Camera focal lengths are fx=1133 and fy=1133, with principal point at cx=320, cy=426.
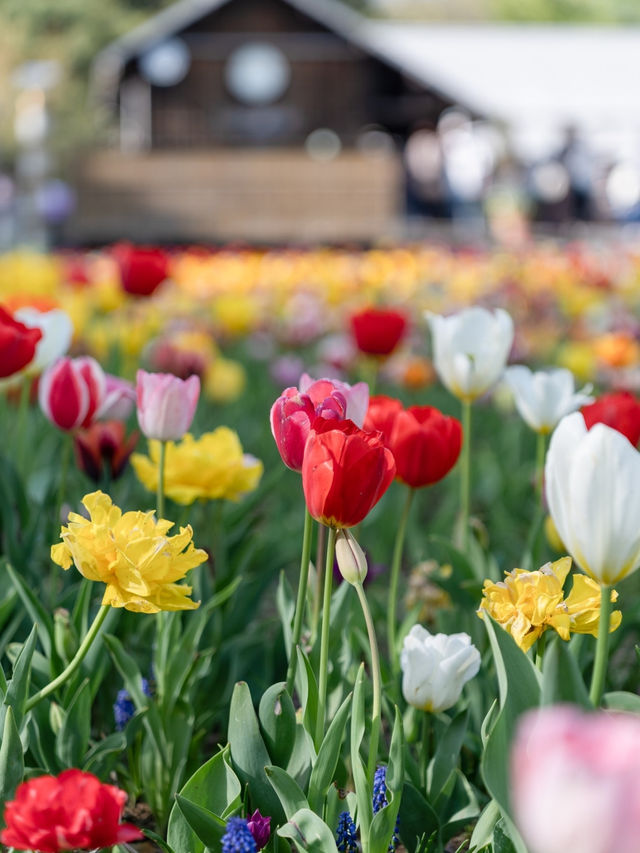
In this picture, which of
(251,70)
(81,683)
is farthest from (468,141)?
(81,683)

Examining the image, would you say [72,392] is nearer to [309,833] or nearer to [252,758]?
[252,758]

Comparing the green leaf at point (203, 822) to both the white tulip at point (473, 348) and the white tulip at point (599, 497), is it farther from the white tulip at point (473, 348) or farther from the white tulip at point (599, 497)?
the white tulip at point (473, 348)

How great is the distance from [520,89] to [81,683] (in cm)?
2750

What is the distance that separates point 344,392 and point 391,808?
1.45 feet

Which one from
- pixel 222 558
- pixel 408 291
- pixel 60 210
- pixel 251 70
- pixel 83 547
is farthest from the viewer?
pixel 251 70

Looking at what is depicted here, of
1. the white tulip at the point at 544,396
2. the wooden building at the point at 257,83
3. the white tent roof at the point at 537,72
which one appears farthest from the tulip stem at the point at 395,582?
the white tent roof at the point at 537,72

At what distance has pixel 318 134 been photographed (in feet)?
79.9

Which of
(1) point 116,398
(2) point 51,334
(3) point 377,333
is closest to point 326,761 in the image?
(1) point 116,398

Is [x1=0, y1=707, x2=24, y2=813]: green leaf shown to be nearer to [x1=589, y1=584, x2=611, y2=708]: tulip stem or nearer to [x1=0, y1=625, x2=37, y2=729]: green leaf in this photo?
[x1=0, y1=625, x2=37, y2=729]: green leaf

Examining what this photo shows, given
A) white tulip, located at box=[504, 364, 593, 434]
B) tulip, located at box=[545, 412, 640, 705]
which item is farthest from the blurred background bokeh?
tulip, located at box=[545, 412, 640, 705]

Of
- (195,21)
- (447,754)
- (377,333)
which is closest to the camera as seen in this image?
(447,754)

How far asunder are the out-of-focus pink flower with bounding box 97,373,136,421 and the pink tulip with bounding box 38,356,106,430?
1.7 inches

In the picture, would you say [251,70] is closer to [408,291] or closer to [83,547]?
[408,291]

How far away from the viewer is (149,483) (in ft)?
5.79
